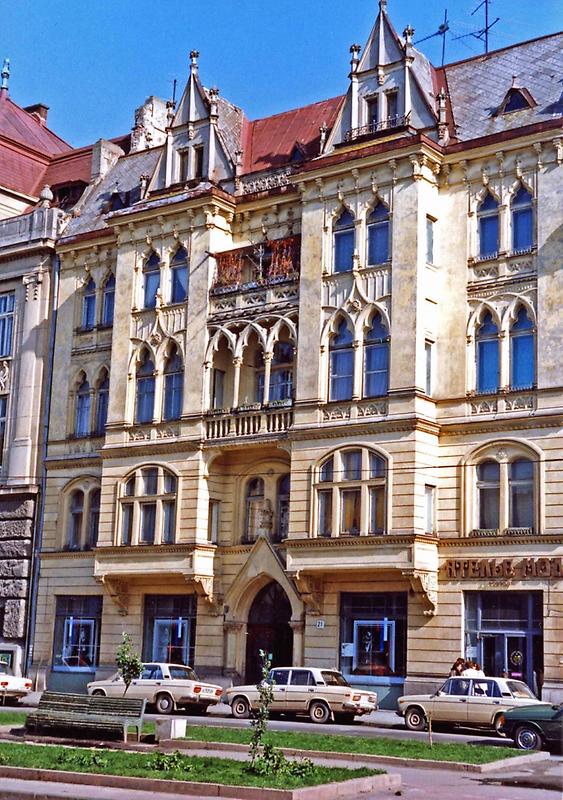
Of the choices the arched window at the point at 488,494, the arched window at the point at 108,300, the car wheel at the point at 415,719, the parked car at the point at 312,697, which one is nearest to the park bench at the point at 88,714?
the parked car at the point at 312,697

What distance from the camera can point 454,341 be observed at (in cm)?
3862

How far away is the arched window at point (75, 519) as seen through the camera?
47.5 metres

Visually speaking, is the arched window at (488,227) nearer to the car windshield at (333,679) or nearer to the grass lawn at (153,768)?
the car windshield at (333,679)

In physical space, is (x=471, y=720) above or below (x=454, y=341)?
below

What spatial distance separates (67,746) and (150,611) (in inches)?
801

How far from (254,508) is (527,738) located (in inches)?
699

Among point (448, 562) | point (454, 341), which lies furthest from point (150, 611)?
point (454, 341)

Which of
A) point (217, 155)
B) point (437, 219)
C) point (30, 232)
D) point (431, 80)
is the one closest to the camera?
point (437, 219)

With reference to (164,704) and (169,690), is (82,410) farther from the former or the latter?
(164,704)

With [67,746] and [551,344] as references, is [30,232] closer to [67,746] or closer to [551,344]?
[551,344]

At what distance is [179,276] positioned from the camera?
148ft

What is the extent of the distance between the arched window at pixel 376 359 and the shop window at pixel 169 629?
35.1 feet

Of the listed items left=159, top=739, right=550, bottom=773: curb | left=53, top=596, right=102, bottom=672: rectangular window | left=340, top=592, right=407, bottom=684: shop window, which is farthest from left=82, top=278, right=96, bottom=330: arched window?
left=159, top=739, right=550, bottom=773: curb

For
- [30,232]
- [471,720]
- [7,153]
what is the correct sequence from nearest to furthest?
[471,720], [30,232], [7,153]
